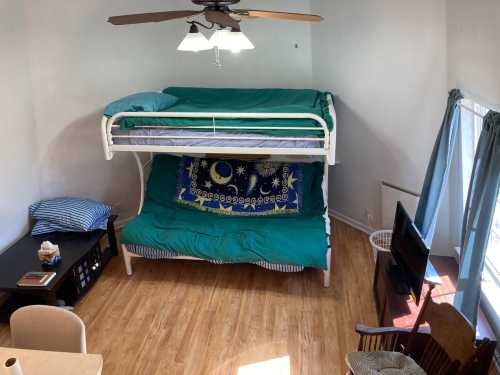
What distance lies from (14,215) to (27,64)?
126cm

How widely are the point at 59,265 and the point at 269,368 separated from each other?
5.56 feet

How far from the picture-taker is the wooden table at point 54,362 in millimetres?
1806

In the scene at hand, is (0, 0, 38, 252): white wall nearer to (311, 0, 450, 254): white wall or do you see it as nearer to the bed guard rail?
the bed guard rail

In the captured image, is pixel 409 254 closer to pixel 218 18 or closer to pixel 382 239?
pixel 382 239

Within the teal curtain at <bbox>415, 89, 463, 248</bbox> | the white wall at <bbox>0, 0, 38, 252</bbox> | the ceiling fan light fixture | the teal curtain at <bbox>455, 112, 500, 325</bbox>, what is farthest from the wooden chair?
the white wall at <bbox>0, 0, 38, 252</bbox>

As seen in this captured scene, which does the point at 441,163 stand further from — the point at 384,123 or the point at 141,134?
the point at 141,134

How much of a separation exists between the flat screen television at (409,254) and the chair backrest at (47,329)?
186cm

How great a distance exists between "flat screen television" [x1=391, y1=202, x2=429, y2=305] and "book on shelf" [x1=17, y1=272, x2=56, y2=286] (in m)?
2.35

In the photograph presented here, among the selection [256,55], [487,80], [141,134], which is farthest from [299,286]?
[256,55]

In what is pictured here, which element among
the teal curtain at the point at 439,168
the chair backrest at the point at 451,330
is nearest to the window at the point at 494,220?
the teal curtain at the point at 439,168

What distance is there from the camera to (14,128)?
11.7ft

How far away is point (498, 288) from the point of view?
267 centimetres

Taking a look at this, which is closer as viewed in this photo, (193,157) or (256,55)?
(193,157)

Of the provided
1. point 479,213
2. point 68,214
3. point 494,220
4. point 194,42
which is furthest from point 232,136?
point 494,220
